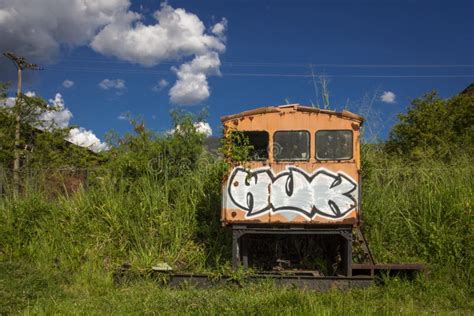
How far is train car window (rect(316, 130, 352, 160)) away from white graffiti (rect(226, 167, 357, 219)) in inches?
13.3

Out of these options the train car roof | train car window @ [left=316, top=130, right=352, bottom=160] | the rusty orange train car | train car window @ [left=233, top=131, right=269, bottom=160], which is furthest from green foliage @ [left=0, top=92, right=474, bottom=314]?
train car window @ [left=316, top=130, right=352, bottom=160]

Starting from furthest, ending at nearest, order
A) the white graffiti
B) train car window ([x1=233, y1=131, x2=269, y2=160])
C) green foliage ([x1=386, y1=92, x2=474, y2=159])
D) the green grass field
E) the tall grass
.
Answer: green foliage ([x1=386, y1=92, x2=474, y2=159]) < the tall grass < train car window ([x1=233, y1=131, x2=269, y2=160]) < the white graffiti < the green grass field

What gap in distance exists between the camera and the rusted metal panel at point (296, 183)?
26.5 ft

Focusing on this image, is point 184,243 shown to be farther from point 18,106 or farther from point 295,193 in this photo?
point 18,106

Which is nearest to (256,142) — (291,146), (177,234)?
(291,146)

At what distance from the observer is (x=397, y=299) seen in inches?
282

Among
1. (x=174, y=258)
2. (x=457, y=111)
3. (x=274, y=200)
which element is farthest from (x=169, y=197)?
(x=457, y=111)

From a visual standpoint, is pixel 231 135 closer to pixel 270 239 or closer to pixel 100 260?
pixel 270 239

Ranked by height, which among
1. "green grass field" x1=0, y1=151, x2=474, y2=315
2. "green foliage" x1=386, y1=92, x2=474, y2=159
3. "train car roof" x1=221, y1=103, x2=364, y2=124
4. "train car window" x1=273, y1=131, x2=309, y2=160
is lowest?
"green grass field" x1=0, y1=151, x2=474, y2=315

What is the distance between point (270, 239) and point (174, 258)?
2182 millimetres

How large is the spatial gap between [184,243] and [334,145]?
410 cm

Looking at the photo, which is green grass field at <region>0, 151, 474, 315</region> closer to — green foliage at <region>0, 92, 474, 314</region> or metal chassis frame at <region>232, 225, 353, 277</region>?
green foliage at <region>0, 92, 474, 314</region>

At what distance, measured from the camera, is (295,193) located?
26.7 ft

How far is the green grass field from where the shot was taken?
675cm
